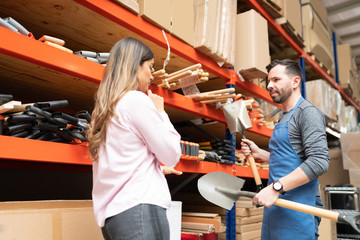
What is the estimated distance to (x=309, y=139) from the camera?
1878 mm

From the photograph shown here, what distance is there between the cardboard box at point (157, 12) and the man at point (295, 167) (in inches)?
43.1

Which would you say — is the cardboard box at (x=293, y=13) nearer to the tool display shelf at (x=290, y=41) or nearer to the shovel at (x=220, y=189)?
the tool display shelf at (x=290, y=41)

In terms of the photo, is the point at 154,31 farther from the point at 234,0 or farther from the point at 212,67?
the point at 234,0

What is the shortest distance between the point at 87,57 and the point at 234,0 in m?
1.92

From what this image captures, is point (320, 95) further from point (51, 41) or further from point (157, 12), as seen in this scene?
→ point (51, 41)

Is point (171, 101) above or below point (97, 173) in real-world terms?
above

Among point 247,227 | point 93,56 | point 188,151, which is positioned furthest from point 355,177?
point 93,56

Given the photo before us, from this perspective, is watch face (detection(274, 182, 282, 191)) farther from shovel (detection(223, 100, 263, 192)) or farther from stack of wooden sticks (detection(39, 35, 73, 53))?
stack of wooden sticks (detection(39, 35, 73, 53))

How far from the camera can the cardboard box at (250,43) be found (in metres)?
3.28

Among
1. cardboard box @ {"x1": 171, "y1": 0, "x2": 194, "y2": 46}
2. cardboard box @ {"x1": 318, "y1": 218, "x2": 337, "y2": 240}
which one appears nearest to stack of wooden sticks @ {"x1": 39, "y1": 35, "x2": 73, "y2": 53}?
cardboard box @ {"x1": 171, "y1": 0, "x2": 194, "y2": 46}

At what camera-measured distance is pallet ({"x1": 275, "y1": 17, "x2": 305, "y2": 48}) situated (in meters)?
4.25

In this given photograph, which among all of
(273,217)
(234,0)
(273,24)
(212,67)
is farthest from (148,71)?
(273,24)

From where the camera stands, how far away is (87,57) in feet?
6.74

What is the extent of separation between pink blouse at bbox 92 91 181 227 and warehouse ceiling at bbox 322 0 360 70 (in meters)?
6.41
